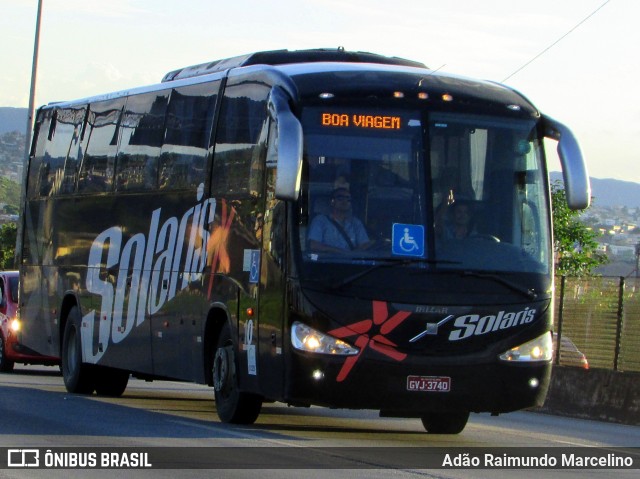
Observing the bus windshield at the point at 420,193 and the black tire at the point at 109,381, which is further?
the black tire at the point at 109,381

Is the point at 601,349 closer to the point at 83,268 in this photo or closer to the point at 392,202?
the point at 83,268

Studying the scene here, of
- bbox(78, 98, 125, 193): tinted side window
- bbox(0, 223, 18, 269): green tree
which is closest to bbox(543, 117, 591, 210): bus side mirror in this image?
bbox(78, 98, 125, 193): tinted side window

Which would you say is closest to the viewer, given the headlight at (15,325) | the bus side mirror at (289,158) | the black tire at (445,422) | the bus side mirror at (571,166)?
the bus side mirror at (289,158)

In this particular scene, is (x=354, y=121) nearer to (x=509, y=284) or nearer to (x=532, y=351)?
(x=509, y=284)

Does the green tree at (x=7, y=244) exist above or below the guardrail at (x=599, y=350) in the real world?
below

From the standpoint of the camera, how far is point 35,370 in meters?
26.6

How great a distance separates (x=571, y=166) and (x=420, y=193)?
1543 millimetres

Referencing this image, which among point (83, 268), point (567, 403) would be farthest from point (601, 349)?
point (83, 268)

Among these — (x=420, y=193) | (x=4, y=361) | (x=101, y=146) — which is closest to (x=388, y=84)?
(x=420, y=193)

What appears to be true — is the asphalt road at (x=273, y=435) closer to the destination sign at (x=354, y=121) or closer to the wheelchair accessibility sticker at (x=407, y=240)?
the wheelchair accessibility sticker at (x=407, y=240)

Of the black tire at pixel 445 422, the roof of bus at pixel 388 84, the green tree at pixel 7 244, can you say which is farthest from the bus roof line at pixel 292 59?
the green tree at pixel 7 244

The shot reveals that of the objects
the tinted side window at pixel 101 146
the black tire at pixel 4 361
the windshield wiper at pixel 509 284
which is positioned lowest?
the black tire at pixel 4 361

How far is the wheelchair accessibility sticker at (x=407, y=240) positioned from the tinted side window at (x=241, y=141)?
5.49ft

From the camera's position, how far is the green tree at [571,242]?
52.6 m
